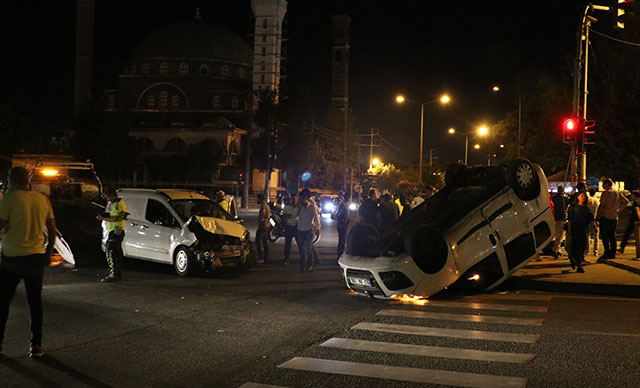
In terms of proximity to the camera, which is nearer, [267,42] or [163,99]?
[267,42]

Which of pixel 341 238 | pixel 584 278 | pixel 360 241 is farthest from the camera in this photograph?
pixel 341 238

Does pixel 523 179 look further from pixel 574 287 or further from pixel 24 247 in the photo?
pixel 24 247

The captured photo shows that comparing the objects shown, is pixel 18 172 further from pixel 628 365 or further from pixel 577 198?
pixel 577 198

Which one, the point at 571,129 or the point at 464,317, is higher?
the point at 571,129

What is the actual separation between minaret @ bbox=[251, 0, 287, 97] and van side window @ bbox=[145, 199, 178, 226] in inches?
2753

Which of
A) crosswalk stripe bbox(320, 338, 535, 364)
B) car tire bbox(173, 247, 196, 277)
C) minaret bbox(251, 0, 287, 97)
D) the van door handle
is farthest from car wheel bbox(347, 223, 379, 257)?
minaret bbox(251, 0, 287, 97)

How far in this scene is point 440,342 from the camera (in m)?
7.28

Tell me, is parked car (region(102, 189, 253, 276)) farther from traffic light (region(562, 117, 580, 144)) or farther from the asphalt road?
traffic light (region(562, 117, 580, 144))

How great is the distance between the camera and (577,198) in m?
13.3

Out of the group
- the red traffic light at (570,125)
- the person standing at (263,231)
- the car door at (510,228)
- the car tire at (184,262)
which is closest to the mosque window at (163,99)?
the person standing at (263,231)

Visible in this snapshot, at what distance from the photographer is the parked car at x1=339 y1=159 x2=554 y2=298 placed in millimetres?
9398

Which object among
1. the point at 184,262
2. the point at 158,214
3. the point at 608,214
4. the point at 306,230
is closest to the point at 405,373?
the point at 184,262

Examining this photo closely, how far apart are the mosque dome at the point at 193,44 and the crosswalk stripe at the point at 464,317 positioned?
289ft

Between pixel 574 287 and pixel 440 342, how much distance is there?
5.11 meters
